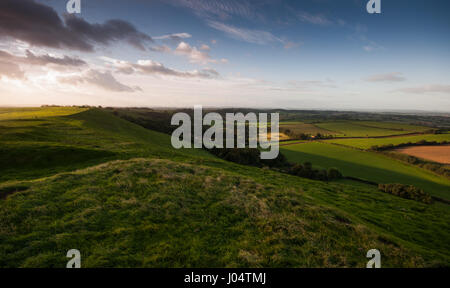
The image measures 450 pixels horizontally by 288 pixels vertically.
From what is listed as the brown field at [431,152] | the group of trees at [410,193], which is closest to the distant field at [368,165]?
the group of trees at [410,193]

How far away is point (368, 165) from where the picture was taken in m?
48.8

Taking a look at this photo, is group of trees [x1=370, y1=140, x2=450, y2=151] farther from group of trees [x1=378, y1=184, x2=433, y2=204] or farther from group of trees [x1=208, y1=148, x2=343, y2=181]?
group of trees [x1=378, y1=184, x2=433, y2=204]

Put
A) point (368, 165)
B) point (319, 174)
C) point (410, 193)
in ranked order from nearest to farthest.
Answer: point (410, 193), point (319, 174), point (368, 165)

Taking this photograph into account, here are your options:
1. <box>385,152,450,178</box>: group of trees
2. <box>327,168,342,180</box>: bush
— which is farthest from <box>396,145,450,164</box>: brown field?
<box>327,168,342,180</box>: bush

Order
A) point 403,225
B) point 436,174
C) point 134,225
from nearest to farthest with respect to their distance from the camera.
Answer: point 134,225 < point 403,225 < point 436,174

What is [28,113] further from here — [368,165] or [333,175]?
[368,165]

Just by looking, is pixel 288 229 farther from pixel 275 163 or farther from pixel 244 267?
pixel 275 163

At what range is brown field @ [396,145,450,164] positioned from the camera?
49.2m

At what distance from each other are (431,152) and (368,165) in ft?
86.1

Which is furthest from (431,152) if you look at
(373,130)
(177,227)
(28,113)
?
(28,113)

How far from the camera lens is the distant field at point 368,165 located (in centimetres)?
3753

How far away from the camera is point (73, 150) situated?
19422 millimetres

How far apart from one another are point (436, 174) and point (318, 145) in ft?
109
